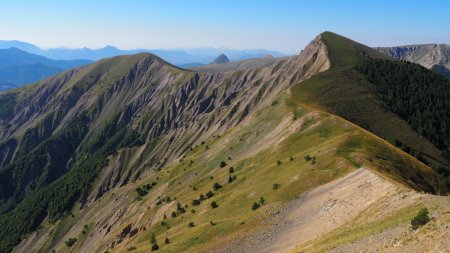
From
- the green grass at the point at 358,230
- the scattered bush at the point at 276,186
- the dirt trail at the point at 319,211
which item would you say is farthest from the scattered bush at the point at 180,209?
the green grass at the point at 358,230

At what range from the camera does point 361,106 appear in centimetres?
13288

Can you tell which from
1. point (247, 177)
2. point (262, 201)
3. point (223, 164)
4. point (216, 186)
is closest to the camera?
point (262, 201)

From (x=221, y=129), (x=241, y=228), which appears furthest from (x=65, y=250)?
(x=241, y=228)

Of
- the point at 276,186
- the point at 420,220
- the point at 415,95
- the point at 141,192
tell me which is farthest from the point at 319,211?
the point at 415,95

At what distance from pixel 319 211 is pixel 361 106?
85866 mm

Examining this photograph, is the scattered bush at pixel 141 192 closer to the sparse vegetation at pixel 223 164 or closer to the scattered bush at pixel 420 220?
the sparse vegetation at pixel 223 164

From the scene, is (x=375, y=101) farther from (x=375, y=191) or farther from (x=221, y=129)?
(x=375, y=191)

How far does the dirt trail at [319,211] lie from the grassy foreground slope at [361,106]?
5244 centimetres

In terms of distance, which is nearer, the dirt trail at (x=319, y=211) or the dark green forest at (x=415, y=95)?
the dirt trail at (x=319, y=211)

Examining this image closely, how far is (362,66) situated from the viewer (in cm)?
17050

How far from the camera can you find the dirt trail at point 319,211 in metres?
49.9

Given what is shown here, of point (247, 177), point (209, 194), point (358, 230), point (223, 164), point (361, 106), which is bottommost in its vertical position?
point (209, 194)

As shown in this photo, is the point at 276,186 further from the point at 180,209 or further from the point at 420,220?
the point at 420,220

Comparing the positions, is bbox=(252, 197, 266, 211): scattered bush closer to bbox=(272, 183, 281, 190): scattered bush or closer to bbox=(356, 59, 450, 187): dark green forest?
bbox=(272, 183, 281, 190): scattered bush
